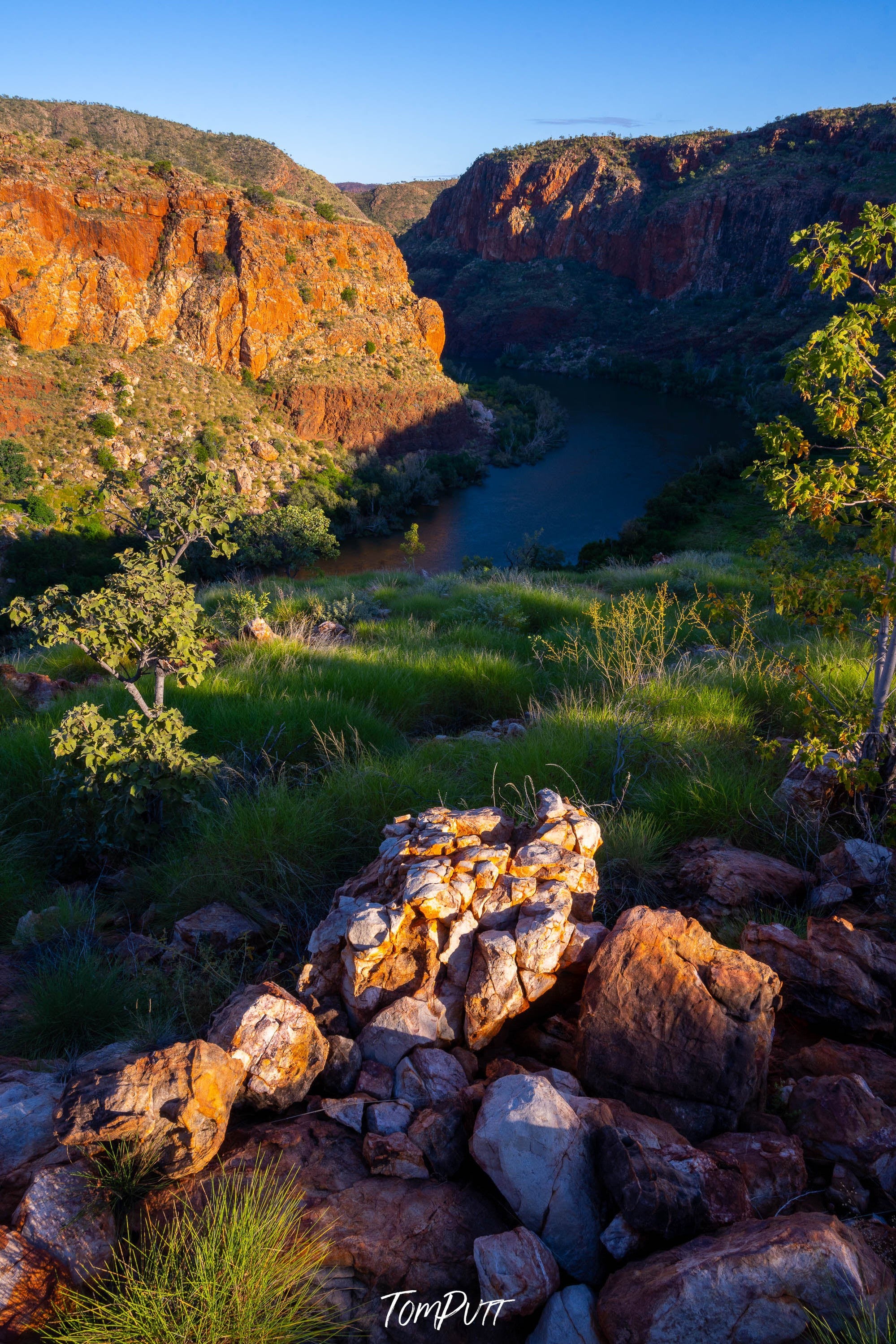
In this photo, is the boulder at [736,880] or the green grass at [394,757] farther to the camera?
the green grass at [394,757]

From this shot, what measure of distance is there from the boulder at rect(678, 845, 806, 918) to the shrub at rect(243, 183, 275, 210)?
47.9m

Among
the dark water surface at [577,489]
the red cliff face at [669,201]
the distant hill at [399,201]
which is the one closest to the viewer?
the dark water surface at [577,489]

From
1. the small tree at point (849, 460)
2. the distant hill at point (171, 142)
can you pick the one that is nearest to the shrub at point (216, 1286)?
the small tree at point (849, 460)

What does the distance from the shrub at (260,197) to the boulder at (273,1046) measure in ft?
159

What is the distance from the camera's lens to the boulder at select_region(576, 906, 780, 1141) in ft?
5.84

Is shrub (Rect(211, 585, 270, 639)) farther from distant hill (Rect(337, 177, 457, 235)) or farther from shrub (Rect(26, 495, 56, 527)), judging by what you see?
distant hill (Rect(337, 177, 457, 235))

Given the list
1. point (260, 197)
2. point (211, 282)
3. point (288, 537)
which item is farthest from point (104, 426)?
point (260, 197)

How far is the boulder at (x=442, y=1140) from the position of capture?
1611 mm

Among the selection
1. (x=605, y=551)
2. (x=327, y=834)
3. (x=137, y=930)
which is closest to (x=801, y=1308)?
→ (x=327, y=834)

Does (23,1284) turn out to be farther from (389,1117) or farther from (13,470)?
(13,470)

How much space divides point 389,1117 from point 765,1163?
866 mm

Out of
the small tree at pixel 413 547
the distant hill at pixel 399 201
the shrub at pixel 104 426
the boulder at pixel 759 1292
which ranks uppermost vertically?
the distant hill at pixel 399 201

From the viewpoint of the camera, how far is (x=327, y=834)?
9.91 feet

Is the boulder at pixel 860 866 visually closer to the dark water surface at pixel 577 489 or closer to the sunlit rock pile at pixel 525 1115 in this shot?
the sunlit rock pile at pixel 525 1115
